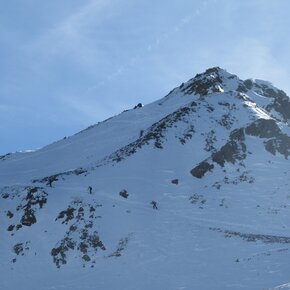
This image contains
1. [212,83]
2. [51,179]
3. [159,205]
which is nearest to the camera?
[159,205]

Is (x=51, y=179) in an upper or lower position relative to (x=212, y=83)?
lower

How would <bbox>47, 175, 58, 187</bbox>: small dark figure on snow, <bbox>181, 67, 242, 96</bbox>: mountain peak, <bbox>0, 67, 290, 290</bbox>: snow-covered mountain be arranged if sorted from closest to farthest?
<bbox>0, 67, 290, 290</bbox>: snow-covered mountain → <bbox>47, 175, 58, 187</bbox>: small dark figure on snow → <bbox>181, 67, 242, 96</bbox>: mountain peak

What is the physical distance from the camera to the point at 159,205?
5869 cm

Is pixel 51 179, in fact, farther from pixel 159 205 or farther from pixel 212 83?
pixel 212 83

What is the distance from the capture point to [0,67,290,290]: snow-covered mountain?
147ft

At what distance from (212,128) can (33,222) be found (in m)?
30.7

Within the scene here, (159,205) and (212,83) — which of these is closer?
(159,205)

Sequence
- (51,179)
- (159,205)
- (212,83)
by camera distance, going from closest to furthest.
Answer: (159,205), (51,179), (212,83)

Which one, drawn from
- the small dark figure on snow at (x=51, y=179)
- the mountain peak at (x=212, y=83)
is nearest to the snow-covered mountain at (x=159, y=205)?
the small dark figure on snow at (x=51, y=179)

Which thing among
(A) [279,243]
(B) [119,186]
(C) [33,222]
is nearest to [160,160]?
(B) [119,186]

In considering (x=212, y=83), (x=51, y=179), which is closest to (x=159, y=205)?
(x=51, y=179)

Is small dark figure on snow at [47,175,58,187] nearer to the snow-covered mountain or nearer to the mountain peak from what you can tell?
the snow-covered mountain

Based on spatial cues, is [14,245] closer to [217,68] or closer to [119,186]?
[119,186]

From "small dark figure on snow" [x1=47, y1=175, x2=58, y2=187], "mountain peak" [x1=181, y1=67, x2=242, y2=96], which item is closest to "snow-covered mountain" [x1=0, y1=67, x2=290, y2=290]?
"small dark figure on snow" [x1=47, y1=175, x2=58, y2=187]
